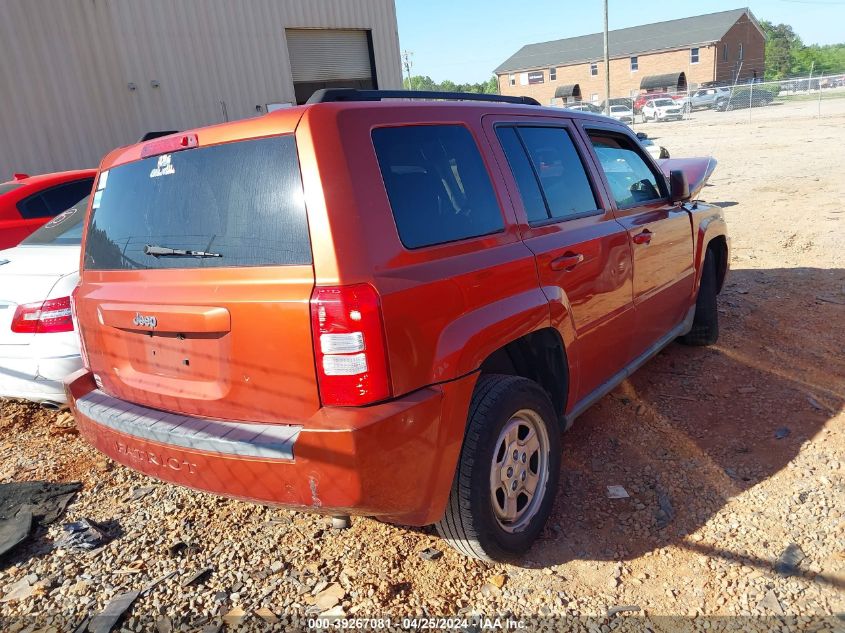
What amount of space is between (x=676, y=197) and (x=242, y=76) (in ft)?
37.2

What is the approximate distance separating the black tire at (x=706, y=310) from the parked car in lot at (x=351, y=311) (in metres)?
2.01

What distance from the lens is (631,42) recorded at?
57.7 m

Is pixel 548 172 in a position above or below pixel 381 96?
below

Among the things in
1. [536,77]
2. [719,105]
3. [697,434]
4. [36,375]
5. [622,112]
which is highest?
[536,77]

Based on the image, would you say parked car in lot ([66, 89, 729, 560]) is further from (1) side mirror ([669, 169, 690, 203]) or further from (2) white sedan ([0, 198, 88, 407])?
(1) side mirror ([669, 169, 690, 203])

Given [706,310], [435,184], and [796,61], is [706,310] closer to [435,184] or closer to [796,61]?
[435,184]

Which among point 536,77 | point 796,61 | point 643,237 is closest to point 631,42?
point 536,77

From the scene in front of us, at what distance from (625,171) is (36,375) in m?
3.95

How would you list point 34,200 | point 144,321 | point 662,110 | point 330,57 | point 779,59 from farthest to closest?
point 779,59 < point 662,110 < point 330,57 < point 34,200 < point 144,321

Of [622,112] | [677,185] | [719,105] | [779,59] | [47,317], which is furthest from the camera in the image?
[779,59]

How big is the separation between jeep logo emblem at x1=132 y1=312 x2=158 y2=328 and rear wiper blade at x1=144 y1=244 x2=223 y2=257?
0.27 meters

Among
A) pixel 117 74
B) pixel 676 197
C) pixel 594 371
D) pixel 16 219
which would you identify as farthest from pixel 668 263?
pixel 117 74

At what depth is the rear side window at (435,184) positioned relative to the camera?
7.52ft

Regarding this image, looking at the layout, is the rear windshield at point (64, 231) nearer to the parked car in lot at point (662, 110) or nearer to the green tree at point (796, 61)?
the parked car in lot at point (662, 110)
